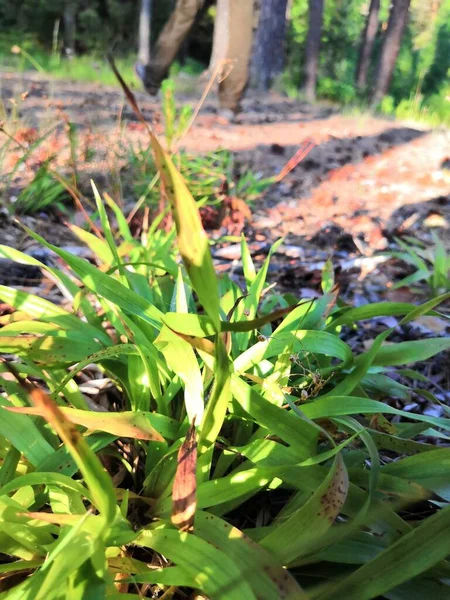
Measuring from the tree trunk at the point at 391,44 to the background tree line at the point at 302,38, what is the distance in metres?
0.02

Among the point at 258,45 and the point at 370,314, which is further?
the point at 258,45

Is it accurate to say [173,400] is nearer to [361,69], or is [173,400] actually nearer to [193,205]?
[193,205]

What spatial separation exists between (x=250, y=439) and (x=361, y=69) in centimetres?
2166

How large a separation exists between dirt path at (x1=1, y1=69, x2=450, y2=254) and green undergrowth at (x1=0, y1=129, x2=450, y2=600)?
1.58 meters

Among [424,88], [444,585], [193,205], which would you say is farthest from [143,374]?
[424,88]

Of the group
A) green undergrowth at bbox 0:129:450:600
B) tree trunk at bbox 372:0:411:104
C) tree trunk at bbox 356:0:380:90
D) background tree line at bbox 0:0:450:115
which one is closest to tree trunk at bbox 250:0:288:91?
background tree line at bbox 0:0:450:115

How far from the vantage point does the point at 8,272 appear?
6.15 ft

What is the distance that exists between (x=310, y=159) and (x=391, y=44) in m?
11.4

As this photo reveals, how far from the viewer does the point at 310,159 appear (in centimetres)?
467

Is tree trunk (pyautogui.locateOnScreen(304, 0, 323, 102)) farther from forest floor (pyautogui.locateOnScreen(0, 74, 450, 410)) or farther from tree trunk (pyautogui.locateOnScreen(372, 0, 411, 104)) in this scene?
forest floor (pyautogui.locateOnScreen(0, 74, 450, 410))

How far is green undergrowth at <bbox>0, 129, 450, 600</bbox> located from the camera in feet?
2.27

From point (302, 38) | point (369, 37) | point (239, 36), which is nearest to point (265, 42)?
point (239, 36)

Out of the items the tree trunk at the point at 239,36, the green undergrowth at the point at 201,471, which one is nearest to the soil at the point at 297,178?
the tree trunk at the point at 239,36

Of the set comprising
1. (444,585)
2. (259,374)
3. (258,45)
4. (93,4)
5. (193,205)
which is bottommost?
(444,585)
